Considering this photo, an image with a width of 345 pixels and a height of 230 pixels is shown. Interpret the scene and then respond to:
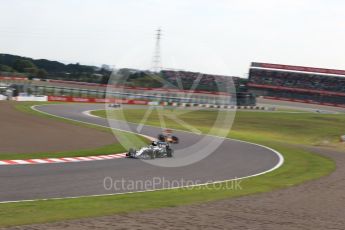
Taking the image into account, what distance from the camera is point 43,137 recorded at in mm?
20969

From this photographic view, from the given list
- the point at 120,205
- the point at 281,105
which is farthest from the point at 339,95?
the point at 120,205

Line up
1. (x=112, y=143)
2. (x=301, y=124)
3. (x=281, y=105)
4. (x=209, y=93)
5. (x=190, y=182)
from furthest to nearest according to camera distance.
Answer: (x=281, y=105)
(x=209, y=93)
(x=301, y=124)
(x=112, y=143)
(x=190, y=182)

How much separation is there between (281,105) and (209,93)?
14.8 m

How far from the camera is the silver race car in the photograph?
1677cm

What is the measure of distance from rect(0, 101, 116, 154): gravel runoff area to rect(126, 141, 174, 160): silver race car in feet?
7.98

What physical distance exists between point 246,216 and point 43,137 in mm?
13953

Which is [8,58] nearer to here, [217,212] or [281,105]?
[281,105]

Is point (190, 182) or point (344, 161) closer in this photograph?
point (190, 182)

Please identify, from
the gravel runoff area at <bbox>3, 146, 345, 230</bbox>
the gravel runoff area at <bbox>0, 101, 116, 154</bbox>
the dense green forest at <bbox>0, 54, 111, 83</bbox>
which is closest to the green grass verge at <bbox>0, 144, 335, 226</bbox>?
the gravel runoff area at <bbox>3, 146, 345, 230</bbox>

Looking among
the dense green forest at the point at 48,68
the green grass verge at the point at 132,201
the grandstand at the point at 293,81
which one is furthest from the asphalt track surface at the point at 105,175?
the grandstand at the point at 293,81

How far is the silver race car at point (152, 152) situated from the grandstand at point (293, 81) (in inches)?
3206

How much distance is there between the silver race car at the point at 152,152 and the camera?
55.0ft

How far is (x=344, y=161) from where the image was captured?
20.2 metres

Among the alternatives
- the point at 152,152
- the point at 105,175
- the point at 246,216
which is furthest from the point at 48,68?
the point at 246,216
